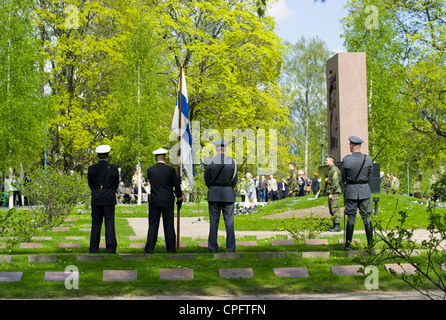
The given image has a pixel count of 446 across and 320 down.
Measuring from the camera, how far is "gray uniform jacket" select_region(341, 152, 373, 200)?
12.3m

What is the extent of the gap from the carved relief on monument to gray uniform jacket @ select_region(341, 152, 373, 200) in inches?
434

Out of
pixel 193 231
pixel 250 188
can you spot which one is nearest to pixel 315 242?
pixel 193 231

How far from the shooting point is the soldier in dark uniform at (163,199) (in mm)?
12359

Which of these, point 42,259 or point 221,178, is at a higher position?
point 221,178

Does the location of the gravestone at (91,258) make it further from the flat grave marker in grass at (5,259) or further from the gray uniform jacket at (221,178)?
the gray uniform jacket at (221,178)

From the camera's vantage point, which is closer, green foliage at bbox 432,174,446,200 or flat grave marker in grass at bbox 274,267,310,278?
green foliage at bbox 432,174,446,200

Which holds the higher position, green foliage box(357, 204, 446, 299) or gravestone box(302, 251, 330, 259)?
green foliage box(357, 204, 446, 299)

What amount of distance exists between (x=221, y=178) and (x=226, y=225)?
871 millimetres

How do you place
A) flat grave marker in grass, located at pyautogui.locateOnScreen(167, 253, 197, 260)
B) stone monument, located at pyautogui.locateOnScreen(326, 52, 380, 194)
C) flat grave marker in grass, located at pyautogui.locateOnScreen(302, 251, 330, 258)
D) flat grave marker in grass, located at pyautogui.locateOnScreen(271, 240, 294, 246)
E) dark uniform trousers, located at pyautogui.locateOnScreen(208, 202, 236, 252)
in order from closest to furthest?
flat grave marker in grass, located at pyautogui.locateOnScreen(167, 253, 197, 260) < flat grave marker in grass, located at pyautogui.locateOnScreen(302, 251, 330, 258) < dark uniform trousers, located at pyautogui.locateOnScreen(208, 202, 236, 252) < flat grave marker in grass, located at pyautogui.locateOnScreen(271, 240, 294, 246) < stone monument, located at pyautogui.locateOnScreen(326, 52, 380, 194)

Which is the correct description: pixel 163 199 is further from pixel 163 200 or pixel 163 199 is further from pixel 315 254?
pixel 315 254

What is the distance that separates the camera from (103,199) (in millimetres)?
12531

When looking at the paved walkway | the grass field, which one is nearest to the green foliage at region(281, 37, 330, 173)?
the paved walkway

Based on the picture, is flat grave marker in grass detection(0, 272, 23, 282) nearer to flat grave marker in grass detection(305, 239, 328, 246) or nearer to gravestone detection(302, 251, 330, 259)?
gravestone detection(302, 251, 330, 259)

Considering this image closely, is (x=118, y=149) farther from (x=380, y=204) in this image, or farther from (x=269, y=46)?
(x=380, y=204)
